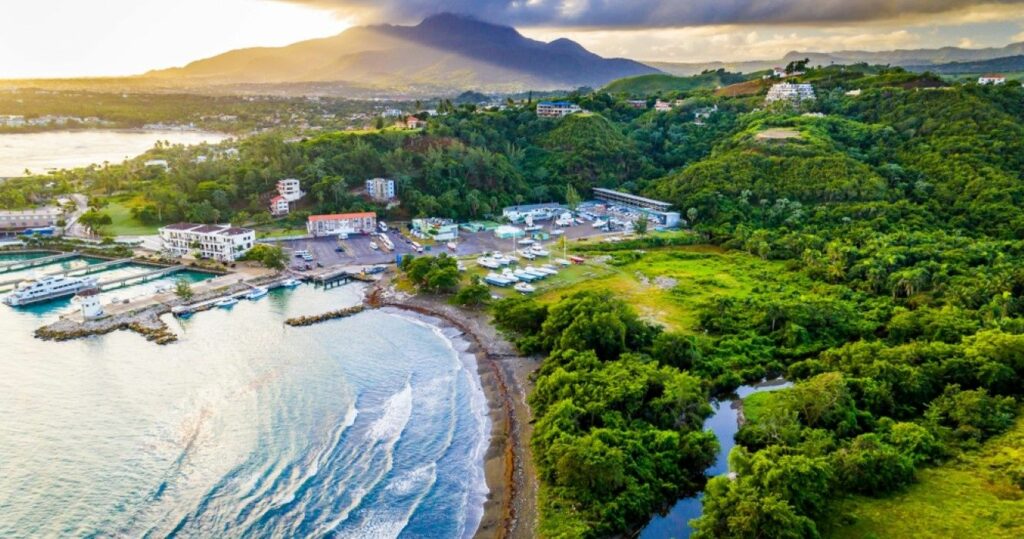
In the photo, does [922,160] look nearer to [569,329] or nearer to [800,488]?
[569,329]

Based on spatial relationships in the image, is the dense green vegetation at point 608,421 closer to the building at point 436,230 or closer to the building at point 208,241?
the building at point 436,230

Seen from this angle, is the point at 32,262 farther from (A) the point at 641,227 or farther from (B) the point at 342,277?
(A) the point at 641,227

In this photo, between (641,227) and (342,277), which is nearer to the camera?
(342,277)

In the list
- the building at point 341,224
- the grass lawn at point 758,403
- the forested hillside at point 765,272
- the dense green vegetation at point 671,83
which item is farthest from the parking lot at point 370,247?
the dense green vegetation at point 671,83

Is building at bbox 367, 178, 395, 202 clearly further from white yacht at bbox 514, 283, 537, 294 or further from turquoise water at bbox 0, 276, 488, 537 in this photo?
turquoise water at bbox 0, 276, 488, 537

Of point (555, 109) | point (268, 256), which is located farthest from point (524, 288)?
point (555, 109)

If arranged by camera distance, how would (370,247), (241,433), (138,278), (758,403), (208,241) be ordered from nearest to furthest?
1. (241,433)
2. (758,403)
3. (138,278)
4. (208,241)
5. (370,247)
